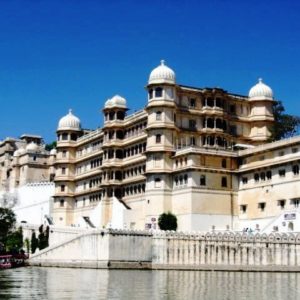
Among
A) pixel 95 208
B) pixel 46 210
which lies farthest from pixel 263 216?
pixel 46 210

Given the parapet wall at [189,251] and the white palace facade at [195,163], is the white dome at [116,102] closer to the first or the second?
the white palace facade at [195,163]

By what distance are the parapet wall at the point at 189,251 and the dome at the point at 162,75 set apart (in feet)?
60.0

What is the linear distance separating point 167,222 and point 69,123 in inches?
1250

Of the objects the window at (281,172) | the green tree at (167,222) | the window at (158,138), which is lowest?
the green tree at (167,222)

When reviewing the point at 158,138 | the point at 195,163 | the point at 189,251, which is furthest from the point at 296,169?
the point at 158,138

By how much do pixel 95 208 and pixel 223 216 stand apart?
791 inches

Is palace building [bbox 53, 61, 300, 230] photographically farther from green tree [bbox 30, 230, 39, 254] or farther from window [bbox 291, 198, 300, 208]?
green tree [bbox 30, 230, 39, 254]

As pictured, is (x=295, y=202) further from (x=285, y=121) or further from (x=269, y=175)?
(x=285, y=121)

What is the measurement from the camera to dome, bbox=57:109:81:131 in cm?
9325

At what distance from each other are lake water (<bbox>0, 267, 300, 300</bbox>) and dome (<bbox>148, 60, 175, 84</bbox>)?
76.7 ft

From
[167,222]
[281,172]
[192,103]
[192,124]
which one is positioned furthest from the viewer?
[192,103]

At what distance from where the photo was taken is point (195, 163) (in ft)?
220

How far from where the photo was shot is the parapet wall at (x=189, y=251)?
180 ft

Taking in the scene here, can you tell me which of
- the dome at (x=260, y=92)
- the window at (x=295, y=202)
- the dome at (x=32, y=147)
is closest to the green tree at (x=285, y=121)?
the dome at (x=260, y=92)
